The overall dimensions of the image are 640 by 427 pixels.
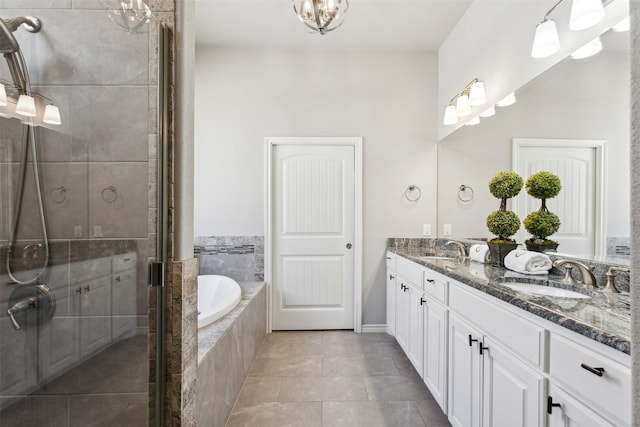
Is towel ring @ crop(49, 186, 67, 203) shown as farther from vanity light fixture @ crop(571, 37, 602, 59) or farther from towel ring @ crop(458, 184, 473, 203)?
towel ring @ crop(458, 184, 473, 203)

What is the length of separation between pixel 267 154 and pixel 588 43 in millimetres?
2474

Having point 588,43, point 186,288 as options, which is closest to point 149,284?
point 186,288

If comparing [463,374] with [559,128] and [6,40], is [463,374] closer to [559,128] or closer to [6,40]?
[559,128]

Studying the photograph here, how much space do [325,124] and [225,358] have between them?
2.35m

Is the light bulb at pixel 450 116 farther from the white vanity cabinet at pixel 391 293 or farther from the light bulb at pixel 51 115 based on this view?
the light bulb at pixel 51 115

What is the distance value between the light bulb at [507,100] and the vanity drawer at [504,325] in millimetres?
1330

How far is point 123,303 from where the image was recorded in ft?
3.14

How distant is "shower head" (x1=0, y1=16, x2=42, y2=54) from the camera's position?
0.71 metres

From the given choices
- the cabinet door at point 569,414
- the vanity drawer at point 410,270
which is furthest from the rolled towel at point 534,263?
the cabinet door at point 569,414

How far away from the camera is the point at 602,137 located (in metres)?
1.38

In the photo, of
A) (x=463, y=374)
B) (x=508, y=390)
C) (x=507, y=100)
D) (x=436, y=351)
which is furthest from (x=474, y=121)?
(x=508, y=390)

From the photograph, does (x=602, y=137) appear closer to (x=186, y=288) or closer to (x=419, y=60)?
(x=186, y=288)

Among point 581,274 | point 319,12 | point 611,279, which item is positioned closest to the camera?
point 611,279

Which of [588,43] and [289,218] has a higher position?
[588,43]
